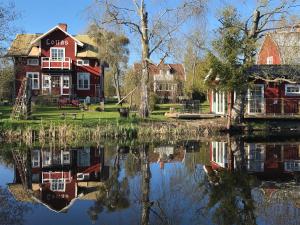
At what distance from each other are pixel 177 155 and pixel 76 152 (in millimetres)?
4728

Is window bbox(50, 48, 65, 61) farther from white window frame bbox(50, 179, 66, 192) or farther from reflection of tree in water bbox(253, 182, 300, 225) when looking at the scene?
reflection of tree in water bbox(253, 182, 300, 225)

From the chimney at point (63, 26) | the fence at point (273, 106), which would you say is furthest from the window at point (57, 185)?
the chimney at point (63, 26)

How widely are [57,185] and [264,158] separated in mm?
9461

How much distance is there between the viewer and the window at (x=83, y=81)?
163ft

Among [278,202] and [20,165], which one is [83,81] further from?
[278,202]

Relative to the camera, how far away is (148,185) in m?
14.1

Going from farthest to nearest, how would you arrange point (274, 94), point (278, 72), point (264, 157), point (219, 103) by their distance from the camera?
1. point (219, 103)
2. point (274, 94)
3. point (278, 72)
4. point (264, 157)

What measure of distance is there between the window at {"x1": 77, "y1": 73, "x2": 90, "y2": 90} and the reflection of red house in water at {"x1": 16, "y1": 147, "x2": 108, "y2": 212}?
2821 centimetres

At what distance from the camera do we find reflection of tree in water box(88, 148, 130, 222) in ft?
36.9

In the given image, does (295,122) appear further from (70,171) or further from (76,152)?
(70,171)

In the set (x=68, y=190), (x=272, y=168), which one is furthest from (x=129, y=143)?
(x=68, y=190)

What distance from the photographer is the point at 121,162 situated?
18.6 meters

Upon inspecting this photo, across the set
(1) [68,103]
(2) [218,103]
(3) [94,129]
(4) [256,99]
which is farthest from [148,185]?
(1) [68,103]

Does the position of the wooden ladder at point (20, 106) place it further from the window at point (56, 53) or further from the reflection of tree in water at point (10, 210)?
the window at point (56, 53)
